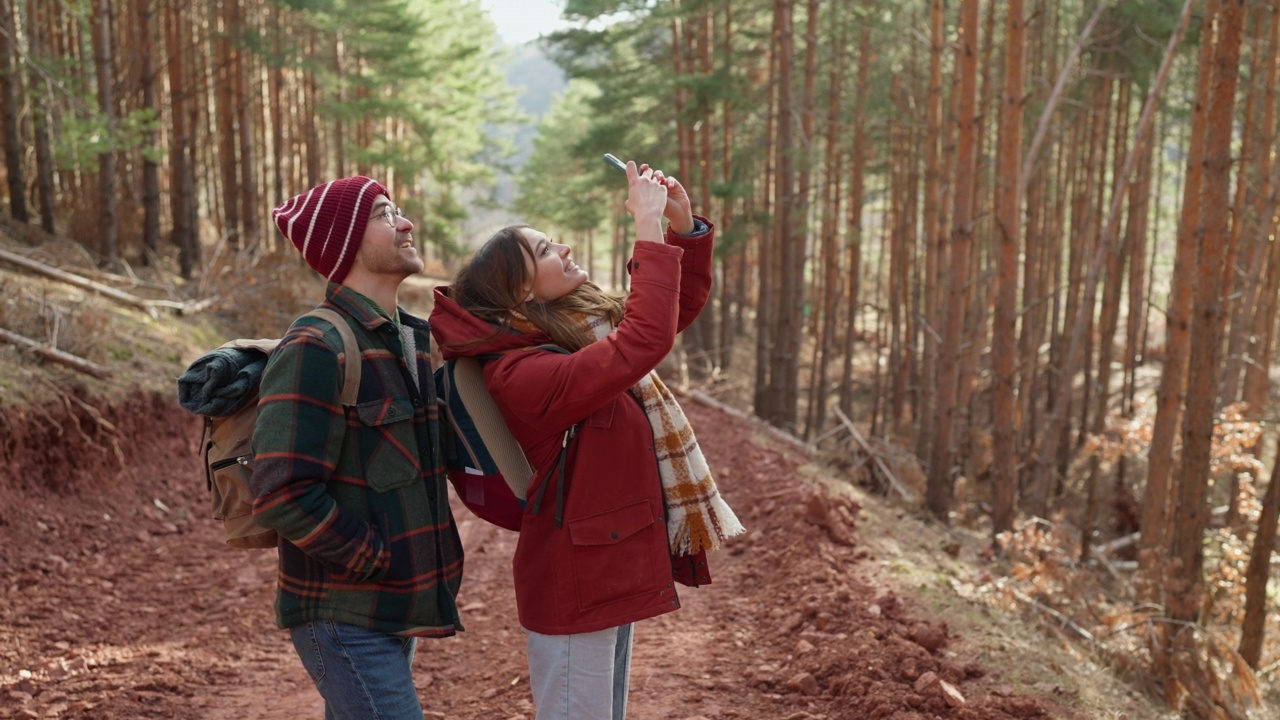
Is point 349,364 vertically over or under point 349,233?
under

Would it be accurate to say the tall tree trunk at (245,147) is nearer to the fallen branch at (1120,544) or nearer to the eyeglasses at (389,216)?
the fallen branch at (1120,544)

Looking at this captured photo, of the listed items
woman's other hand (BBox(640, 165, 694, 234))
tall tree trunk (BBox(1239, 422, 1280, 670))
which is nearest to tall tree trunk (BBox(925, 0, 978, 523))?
tall tree trunk (BBox(1239, 422, 1280, 670))

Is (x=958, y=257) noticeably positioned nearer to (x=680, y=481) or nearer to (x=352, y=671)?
(x=680, y=481)

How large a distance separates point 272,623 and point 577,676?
405cm

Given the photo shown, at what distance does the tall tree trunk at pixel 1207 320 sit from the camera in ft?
22.0

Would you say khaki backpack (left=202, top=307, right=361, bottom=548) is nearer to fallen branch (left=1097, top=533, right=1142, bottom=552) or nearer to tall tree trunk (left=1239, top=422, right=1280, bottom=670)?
tall tree trunk (left=1239, top=422, right=1280, bottom=670)

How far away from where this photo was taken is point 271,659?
17.8 feet

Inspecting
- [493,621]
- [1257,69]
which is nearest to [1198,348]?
[493,621]

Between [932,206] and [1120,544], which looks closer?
[1120,544]

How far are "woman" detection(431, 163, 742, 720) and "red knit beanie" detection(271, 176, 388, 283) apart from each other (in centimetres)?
28

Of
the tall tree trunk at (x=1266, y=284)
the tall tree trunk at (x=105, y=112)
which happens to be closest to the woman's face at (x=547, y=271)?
the tall tree trunk at (x=1266, y=284)

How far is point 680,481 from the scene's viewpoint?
8.91ft

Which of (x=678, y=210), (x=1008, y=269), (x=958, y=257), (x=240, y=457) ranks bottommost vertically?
(x=240, y=457)

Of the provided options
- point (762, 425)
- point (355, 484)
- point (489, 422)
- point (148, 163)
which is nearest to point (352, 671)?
point (355, 484)
